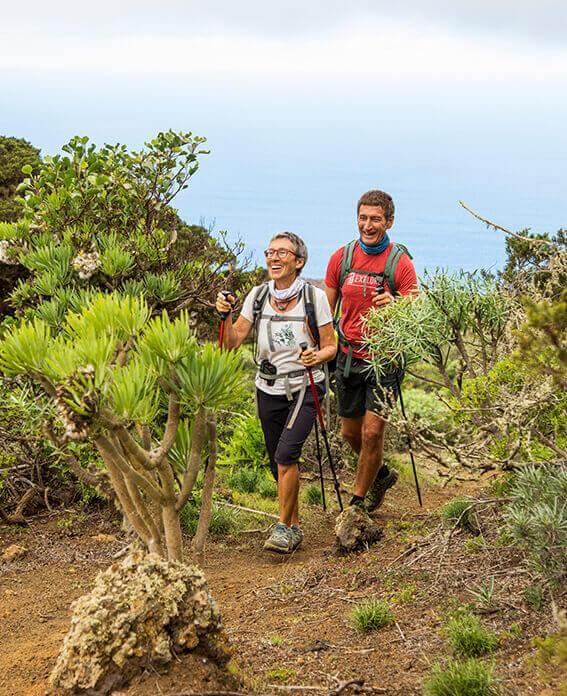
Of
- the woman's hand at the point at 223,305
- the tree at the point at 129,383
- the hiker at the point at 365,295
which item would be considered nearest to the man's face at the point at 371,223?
the hiker at the point at 365,295

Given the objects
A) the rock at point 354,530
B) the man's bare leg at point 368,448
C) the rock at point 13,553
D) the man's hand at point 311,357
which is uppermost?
the man's hand at point 311,357

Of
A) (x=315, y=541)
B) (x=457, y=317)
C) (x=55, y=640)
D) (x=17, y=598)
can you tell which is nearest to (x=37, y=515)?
(x=17, y=598)

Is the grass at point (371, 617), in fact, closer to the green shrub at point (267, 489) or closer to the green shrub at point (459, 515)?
the green shrub at point (459, 515)

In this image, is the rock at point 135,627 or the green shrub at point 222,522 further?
the green shrub at point 222,522

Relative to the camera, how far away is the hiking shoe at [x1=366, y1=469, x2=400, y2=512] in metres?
7.96

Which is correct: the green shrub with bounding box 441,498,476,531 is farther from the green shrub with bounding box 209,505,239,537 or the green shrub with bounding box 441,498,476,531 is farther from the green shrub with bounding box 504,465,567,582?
the green shrub with bounding box 209,505,239,537

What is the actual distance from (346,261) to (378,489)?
2.13 m

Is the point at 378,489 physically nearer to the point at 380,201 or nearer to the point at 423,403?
the point at 380,201

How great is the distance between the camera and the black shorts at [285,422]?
6.78m

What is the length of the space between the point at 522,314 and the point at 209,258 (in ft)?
11.0

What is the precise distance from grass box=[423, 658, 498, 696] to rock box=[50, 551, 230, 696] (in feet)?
3.03

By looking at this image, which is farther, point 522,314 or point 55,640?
point 522,314

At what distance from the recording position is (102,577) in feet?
13.5

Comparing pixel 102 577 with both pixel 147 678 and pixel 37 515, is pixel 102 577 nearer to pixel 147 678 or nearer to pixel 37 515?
pixel 147 678
